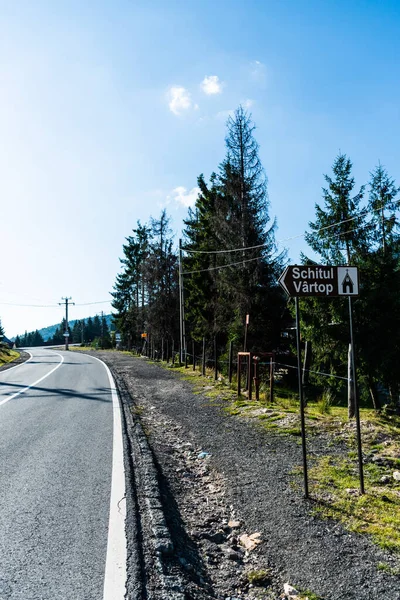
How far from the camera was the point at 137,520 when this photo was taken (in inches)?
171

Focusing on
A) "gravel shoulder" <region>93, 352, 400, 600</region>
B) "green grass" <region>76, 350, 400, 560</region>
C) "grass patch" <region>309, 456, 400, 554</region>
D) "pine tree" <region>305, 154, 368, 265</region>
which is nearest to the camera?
"gravel shoulder" <region>93, 352, 400, 600</region>

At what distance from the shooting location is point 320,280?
5.42m

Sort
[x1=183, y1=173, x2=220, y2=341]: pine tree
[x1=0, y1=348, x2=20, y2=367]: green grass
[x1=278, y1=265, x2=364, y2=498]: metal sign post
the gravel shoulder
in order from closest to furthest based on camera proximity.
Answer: the gravel shoulder < [x1=278, y1=265, x2=364, y2=498]: metal sign post < [x1=183, y1=173, x2=220, y2=341]: pine tree < [x1=0, y1=348, x2=20, y2=367]: green grass

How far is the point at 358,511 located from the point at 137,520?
2182 millimetres

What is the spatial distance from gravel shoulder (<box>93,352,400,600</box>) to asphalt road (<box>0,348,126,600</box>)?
0.61m

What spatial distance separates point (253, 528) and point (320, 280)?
111 inches

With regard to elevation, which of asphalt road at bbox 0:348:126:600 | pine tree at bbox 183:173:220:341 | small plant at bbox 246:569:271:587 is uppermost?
pine tree at bbox 183:173:220:341

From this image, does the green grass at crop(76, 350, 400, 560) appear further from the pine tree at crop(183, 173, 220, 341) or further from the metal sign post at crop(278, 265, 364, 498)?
the pine tree at crop(183, 173, 220, 341)

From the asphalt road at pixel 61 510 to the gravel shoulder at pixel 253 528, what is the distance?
61 centimetres

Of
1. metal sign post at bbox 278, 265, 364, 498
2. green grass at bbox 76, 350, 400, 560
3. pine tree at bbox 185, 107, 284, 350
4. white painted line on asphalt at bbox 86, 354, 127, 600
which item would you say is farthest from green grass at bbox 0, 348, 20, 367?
metal sign post at bbox 278, 265, 364, 498

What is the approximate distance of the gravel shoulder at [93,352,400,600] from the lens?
328 centimetres

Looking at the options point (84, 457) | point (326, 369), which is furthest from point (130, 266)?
point (84, 457)

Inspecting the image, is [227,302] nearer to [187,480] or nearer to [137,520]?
[187,480]

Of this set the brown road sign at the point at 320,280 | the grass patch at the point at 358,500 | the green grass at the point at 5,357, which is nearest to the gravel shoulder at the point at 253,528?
the grass patch at the point at 358,500
